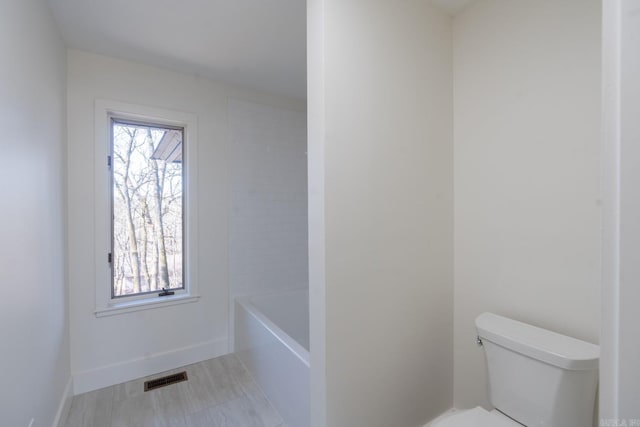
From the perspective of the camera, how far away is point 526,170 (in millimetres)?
1469

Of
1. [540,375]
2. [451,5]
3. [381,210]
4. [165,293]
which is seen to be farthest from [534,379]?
[165,293]

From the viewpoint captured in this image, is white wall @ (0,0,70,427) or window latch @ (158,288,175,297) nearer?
white wall @ (0,0,70,427)

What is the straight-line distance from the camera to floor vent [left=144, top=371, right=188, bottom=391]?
2.19 meters

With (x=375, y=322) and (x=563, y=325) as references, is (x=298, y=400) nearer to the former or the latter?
(x=375, y=322)

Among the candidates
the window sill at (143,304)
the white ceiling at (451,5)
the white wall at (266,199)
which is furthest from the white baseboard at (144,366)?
the white ceiling at (451,5)

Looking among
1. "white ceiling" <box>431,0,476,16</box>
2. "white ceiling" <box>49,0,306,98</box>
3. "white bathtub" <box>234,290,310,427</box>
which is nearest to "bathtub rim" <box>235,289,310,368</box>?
"white bathtub" <box>234,290,310,427</box>

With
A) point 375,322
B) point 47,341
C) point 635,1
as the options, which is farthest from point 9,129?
point 635,1

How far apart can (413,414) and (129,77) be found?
3.10m

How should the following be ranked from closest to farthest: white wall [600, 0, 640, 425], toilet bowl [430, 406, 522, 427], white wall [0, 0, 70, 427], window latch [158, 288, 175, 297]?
1. white wall [600, 0, 640, 425]
2. white wall [0, 0, 70, 427]
3. toilet bowl [430, 406, 522, 427]
4. window latch [158, 288, 175, 297]

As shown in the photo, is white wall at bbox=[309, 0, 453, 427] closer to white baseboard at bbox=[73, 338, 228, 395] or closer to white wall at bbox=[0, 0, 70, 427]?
white wall at bbox=[0, 0, 70, 427]

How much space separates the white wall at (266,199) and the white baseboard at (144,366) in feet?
1.74

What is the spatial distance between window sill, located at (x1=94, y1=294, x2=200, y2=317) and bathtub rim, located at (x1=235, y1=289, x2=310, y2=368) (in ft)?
1.43

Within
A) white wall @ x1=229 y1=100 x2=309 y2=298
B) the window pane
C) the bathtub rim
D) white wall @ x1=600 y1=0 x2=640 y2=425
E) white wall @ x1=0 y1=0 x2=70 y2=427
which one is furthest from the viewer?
white wall @ x1=229 y1=100 x2=309 y2=298

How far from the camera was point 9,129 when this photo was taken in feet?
3.64
